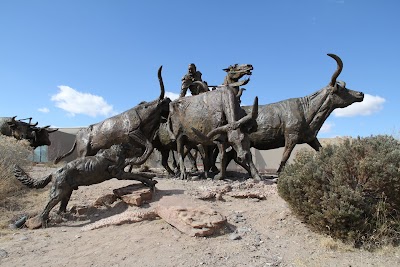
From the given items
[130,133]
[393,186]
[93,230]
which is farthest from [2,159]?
[393,186]

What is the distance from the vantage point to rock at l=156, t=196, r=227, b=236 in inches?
200

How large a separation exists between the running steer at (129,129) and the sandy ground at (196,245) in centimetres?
242

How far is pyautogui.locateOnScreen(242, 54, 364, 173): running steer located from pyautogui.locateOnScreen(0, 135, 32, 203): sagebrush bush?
6212mm

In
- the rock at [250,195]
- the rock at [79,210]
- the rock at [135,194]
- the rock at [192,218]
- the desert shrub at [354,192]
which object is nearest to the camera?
the desert shrub at [354,192]

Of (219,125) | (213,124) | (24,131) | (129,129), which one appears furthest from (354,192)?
(24,131)

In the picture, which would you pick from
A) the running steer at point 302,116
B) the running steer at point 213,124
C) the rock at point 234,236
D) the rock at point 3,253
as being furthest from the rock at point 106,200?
the running steer at point 302,116

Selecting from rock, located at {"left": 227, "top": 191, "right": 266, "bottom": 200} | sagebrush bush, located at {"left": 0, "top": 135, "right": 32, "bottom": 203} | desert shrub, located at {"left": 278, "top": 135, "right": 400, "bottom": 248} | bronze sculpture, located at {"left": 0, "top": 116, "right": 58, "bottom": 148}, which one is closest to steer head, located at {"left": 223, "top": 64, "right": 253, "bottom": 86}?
rock, located at {"left": 227, "top": 191, "right": 266, "bottom": 200}

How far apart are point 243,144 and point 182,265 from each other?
3314mm

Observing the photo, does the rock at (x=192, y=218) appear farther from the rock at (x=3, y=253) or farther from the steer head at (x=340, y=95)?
the steer head at (x=340, y=95)

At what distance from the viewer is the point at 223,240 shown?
4969 mm

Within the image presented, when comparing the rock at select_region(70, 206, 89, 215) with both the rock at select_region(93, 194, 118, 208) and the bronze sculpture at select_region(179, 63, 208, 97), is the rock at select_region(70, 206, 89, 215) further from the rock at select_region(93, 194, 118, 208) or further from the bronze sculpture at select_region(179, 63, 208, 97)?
the bronze sculpture at select_region(179, 63, 208, 97)

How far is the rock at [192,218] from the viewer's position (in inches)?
200

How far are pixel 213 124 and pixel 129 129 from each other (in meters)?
1.94

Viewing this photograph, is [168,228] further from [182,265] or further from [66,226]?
[66,226]
